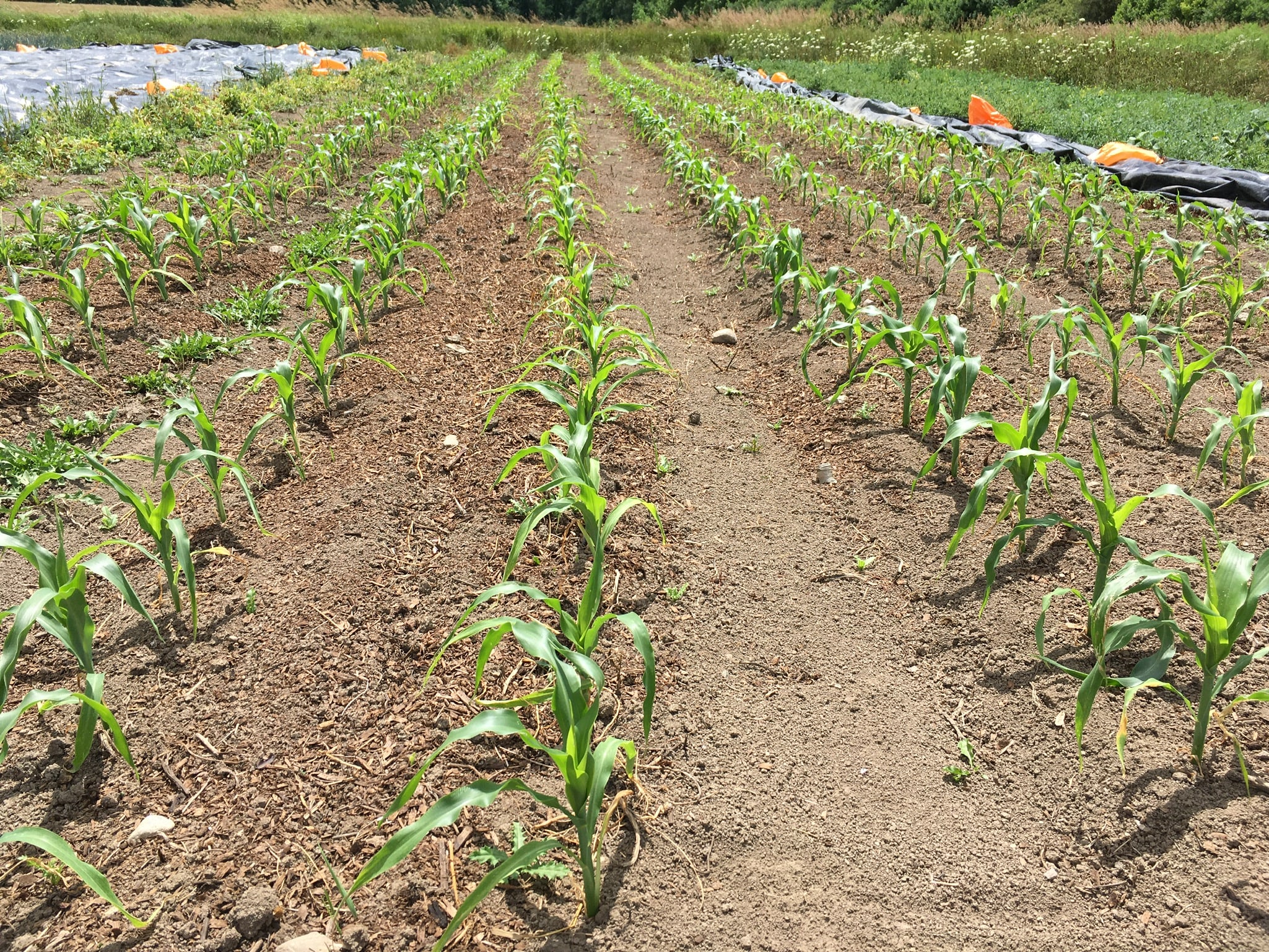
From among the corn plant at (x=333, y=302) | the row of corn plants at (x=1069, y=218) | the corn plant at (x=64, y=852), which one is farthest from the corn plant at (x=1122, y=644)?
the corn plant at (x=333, y=302)

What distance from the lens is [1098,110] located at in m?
9.80

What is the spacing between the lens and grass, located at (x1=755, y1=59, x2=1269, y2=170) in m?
7.47

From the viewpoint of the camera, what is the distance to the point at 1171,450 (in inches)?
115

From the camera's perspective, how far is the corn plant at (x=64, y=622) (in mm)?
1450

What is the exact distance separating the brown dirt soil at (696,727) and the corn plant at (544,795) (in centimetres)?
26

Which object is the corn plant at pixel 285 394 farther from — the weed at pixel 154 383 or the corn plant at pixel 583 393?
the weed at pixel 154 383

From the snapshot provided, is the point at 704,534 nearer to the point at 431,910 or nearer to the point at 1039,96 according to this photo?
the point at 431,910

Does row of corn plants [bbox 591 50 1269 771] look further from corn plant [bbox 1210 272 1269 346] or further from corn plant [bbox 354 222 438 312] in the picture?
corn plant [bbox 354 222 438 312]

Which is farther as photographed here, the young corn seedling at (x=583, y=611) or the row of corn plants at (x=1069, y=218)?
the row of corn plants at (x=1069, y=218)

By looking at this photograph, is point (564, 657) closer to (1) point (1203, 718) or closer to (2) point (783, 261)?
(1) point (1203, 718)

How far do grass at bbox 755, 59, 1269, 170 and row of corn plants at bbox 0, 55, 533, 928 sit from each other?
27.0ft

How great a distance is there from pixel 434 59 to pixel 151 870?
24.5 meters

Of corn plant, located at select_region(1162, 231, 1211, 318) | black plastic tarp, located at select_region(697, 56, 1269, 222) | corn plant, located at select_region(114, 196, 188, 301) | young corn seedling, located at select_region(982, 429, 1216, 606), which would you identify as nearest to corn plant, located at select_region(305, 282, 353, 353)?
corn plant, located at select_region(114, 196, 188, 301)

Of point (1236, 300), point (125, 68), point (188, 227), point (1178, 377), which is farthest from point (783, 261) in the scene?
point (125, 68)
